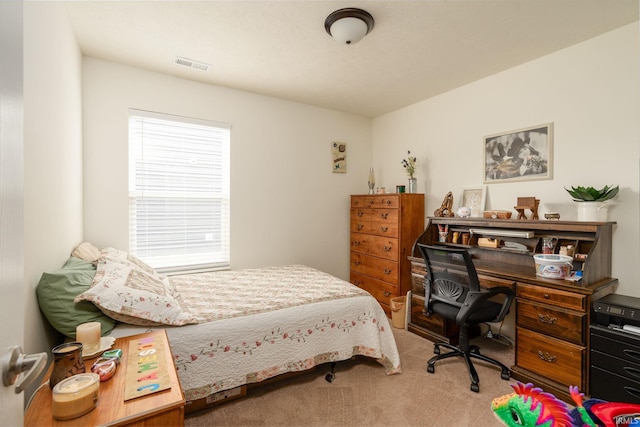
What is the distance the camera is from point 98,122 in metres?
A: 2.77

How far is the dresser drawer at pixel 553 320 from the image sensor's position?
1967 millimetres

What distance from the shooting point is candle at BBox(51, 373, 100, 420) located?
3.09 ft

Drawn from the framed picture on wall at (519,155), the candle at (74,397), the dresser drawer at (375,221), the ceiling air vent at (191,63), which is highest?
the ceiling air vent at (191,63)

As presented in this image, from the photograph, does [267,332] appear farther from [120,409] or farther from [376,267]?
[376,267]

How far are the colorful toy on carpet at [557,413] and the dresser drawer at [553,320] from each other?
3.32 ft

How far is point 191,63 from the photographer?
2.80 m

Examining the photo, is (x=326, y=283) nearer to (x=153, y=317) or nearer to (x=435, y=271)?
(x=435, y=271)

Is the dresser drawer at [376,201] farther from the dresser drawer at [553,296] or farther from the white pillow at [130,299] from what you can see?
the white pillow at [130,299]

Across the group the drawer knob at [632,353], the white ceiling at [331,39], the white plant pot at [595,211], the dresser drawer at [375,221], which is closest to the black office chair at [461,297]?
the drawer knob at [632,353]

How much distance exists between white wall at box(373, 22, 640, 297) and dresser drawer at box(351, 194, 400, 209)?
1.81 ft

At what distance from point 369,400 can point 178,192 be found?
8.76 feet

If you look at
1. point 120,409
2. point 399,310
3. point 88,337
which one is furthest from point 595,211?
point 88,337

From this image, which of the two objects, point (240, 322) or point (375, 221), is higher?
point (375, 221)

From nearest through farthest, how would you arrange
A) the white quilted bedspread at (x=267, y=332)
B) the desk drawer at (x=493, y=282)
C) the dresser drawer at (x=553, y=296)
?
the white quilted bedspread at (x=267, y=332) < the dresser drawer at (x=553, y=296) < the desk drawer at (x=493, y=282)
